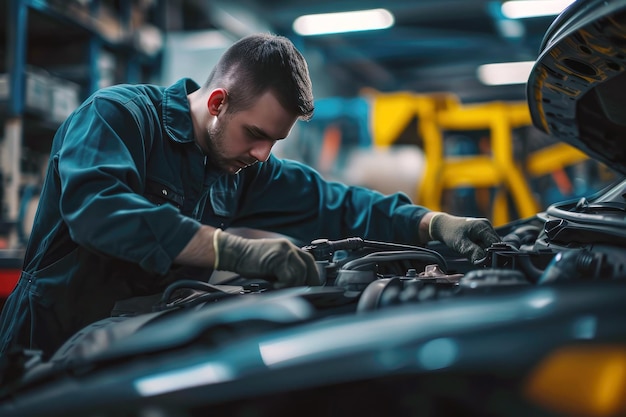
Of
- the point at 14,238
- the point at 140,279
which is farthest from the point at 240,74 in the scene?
the point at 14,238

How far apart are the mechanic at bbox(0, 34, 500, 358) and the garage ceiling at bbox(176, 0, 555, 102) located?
4828 millimetres

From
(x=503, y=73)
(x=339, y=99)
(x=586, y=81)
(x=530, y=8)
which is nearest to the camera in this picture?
(x=586, y=81)

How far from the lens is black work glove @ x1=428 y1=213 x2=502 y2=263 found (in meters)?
1.40

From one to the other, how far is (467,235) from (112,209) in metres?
0.81

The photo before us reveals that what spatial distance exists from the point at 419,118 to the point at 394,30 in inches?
132

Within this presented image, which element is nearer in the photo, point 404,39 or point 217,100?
point 217,100

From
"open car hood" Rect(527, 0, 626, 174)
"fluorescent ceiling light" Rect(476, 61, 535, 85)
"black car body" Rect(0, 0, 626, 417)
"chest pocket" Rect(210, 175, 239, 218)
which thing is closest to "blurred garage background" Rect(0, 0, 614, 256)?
"fluorescent ceiling light" Rect(476, 61, 535, 85)

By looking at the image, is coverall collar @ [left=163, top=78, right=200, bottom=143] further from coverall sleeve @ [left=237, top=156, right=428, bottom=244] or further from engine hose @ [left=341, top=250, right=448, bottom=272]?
engine hose @ [left=341, top=250, right=448, bottom=272]

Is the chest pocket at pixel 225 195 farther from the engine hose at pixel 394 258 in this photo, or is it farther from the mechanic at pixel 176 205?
the engine hose at pixel 394 258

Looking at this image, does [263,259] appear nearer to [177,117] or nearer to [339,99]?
[177,117]

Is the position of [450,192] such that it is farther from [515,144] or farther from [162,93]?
[162,93]

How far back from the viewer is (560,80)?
4.01 ft

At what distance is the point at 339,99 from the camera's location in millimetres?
5574

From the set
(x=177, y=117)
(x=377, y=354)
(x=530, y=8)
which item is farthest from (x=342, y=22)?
(x=377, y=354)
